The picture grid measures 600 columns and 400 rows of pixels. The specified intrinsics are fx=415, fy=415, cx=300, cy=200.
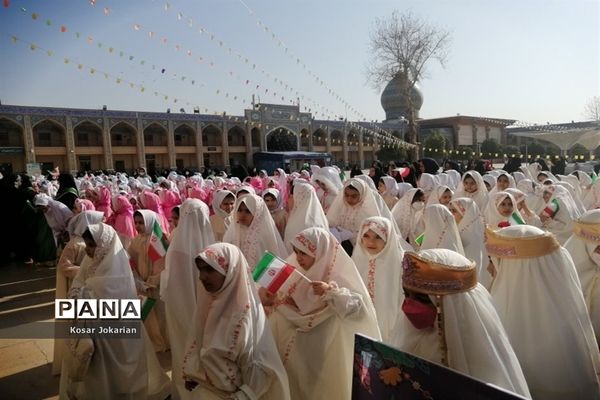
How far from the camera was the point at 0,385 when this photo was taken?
127 inches

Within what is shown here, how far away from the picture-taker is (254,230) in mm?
3719

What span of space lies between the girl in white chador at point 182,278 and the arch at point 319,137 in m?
33.8

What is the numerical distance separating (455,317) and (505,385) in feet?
0.96

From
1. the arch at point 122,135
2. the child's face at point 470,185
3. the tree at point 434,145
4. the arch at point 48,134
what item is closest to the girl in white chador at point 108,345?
the child's face at point 470,185

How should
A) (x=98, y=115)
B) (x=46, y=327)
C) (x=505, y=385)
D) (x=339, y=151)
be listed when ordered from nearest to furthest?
(x=505, y=385), (x=46, y=327), (x=98, y=115), (x=339, y=151)

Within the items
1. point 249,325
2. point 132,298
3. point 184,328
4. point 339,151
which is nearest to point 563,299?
point 249,325

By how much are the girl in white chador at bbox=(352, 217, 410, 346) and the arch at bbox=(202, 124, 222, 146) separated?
31.4m

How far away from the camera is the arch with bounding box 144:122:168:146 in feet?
102

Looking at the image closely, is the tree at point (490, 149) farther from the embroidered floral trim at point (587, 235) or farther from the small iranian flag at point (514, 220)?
the embroidered floral trim at point (587, 235)

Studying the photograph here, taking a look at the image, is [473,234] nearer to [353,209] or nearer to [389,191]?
[353,209]

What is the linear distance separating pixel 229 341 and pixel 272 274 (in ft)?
1.43

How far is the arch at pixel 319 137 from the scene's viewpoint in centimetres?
3688

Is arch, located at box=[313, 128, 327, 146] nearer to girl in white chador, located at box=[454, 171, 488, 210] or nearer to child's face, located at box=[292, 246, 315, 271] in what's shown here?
girl in white chador, located at box=[454, 171, 488, 210]

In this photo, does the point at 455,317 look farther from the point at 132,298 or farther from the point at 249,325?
the point at 132,298
